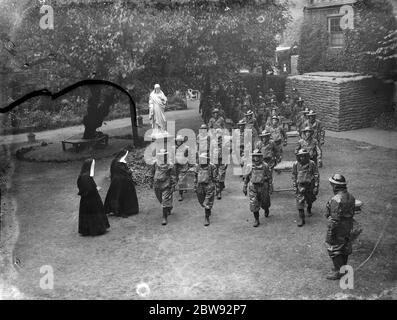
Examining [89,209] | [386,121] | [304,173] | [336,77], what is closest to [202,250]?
[89,209]

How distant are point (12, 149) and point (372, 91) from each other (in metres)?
14.9

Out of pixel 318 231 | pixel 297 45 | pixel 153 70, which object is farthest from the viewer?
pixel 297 45

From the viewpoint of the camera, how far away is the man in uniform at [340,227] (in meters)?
7.23

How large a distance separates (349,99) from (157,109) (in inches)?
345

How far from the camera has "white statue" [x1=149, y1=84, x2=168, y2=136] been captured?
1434 centimetres

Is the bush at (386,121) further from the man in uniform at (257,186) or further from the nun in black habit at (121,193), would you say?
the nun in black habit at (121,193)

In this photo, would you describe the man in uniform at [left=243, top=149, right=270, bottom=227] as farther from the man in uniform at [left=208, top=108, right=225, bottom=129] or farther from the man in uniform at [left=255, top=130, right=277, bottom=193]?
the man in uniform at [left=208, top=108, right=225, bottom=129]

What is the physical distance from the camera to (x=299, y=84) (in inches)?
858

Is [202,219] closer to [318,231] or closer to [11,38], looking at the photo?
[318,231]

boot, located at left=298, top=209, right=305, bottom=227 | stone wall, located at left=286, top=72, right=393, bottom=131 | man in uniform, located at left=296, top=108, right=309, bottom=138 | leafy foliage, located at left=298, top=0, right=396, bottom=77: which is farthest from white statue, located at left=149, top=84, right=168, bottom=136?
stone wall, located at left=286, top=72, right=393, bottom=131

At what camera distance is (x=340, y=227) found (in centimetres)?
724

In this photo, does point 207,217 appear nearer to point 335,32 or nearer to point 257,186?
point 257,186

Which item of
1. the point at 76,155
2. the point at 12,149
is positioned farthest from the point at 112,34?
the point at 12,149

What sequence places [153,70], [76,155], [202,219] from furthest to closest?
[76,155] < [153,70] < [202,219]
